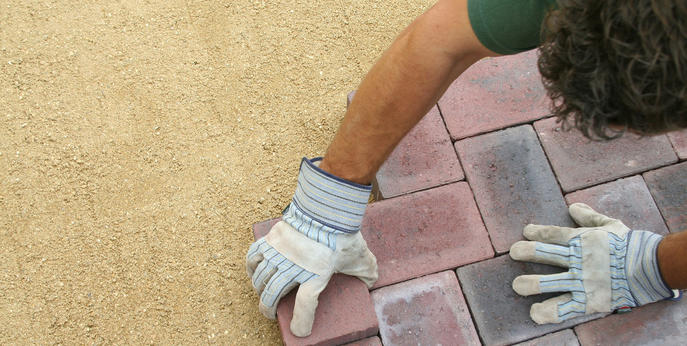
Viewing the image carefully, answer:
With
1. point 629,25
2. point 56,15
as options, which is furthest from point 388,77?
point 56,15

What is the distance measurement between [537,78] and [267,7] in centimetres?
128

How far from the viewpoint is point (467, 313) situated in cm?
209

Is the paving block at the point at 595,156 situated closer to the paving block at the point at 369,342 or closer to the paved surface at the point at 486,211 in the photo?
the paved surface at the point at 486,211

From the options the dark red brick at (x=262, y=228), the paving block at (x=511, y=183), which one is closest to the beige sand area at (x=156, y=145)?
the dark red brick at (x=262, y=228)

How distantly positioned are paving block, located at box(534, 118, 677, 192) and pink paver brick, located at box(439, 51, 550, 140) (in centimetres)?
10

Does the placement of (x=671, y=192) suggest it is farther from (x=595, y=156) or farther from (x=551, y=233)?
(x=551, y=233)

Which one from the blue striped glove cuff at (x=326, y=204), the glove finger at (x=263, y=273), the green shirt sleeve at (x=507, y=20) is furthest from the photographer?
the glove finger at (x=263, y=273)

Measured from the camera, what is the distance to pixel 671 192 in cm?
230

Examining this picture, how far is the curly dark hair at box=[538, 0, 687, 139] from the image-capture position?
1.15m

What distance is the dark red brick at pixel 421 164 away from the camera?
2270 millimetres

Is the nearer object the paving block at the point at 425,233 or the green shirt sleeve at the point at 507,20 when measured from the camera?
the green shirt sleeve at the point at 507,20

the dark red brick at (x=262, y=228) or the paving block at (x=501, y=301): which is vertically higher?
the dark red brick at (x=262, y=228)

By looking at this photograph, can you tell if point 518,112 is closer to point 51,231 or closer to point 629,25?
point 629,25

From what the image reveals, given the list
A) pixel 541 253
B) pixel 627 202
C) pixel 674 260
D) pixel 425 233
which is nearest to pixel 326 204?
pixel 425 233
